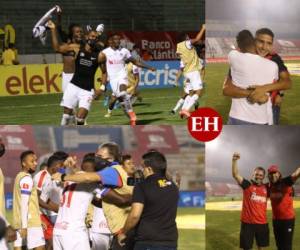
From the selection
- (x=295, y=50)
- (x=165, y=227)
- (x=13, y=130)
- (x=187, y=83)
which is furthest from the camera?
(x=13, y=130)

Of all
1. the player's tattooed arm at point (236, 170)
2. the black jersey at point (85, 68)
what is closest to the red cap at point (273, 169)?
the player's tattooed arm at point (236, 170)

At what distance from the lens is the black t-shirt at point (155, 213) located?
8.84 m

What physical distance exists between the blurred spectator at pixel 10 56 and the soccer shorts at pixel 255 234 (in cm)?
335

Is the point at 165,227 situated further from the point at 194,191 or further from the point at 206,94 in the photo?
the point at 194,191

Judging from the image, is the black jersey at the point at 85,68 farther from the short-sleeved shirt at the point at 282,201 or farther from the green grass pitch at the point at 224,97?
the short-sleeved shirt at the point at 282,201

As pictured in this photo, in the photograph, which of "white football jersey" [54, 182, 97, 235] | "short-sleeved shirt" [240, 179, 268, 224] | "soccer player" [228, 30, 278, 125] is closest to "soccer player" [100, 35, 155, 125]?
"soccer player" [228, 30, 278, 125]

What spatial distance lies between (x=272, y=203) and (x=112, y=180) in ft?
9.69

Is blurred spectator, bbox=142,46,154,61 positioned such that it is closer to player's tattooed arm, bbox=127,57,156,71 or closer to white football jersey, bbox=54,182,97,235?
player's tattooed arm, bbox=127,57,156,71

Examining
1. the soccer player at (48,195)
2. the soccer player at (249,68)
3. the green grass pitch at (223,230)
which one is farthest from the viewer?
the green grass pitch at (223,230)

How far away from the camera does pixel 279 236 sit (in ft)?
38.5

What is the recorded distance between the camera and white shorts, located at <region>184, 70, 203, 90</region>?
38.9 ft

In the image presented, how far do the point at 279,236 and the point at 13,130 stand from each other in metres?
3.66

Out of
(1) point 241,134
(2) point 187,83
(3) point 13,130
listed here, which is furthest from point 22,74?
(1) point 241,134

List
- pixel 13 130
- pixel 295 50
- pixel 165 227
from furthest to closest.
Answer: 1. pixel 13 130
2. pixel 295 50
3. pixel 165 227
